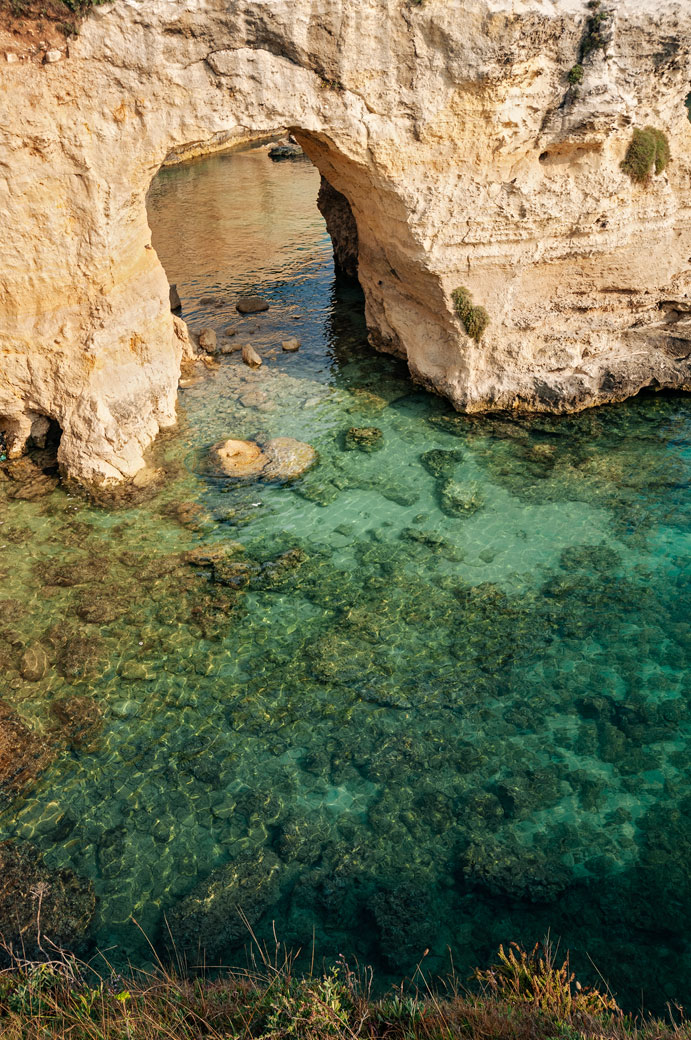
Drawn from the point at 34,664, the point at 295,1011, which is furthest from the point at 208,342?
the point at 295,1011

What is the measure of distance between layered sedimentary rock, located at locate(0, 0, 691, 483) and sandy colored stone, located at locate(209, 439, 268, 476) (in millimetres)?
1455

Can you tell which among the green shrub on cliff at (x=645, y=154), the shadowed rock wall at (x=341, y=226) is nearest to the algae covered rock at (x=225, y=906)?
the green shrub on cliff at (x=645, y=154)

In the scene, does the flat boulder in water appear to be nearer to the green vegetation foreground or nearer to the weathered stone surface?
the weathered stone surface

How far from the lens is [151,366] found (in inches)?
543

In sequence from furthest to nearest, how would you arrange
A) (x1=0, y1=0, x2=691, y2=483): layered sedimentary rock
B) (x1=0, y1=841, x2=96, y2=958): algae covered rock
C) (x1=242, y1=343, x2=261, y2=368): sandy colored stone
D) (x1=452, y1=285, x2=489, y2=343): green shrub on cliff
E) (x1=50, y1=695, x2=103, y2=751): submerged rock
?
1. (x1=242, y1=343, x2=261, y2=368): sandy colored stone
2. (x1=452, y1=285, x2=489, y2=343): green shrub on cliff
3. (x1=0, y1=0, x2=691, y2=483): layered sedimentary rock
4. (x1=50, y1=695, x2=103, y2=751): submerged rock
5. (x1=0, y1=841, x2=96, y2=958): algae covered rock

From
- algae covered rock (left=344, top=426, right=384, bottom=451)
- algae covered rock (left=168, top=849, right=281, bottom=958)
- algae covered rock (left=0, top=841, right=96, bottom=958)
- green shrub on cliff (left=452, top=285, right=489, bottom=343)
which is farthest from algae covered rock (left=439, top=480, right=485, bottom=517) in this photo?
algae covered rock (left=0, top=841, right=96, bottom=958)

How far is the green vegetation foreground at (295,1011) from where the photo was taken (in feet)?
16.8

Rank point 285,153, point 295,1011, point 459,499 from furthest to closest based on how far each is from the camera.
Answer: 1. point 285,153
2. point 459,499
3. point 295,1011

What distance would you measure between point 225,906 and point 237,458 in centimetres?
829

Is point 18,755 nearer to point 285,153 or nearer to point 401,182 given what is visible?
point 401,182

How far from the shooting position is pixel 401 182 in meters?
12.7

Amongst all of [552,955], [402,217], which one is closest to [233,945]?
[552,955]

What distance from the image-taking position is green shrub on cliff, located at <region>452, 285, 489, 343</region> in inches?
543

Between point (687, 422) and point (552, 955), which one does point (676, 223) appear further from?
point (552, 955)
